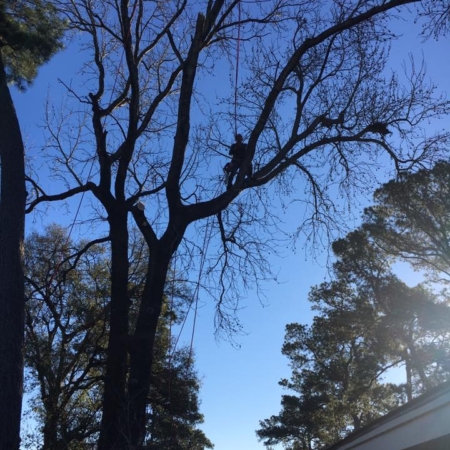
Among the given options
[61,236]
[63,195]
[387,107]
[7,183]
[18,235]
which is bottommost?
[18,235]

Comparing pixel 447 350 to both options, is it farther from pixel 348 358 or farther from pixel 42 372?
pixel 42 372

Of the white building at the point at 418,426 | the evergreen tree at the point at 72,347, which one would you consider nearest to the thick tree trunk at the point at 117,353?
the white building at the point at 418,426

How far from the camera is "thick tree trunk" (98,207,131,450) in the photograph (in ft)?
21.7

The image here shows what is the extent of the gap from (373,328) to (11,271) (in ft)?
60.2

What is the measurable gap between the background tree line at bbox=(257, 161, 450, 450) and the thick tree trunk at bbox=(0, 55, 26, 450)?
10.6 m

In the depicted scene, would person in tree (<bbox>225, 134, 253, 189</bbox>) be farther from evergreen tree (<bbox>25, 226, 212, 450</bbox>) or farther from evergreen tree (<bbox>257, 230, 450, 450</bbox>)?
evergreen tree (<bbox>257, 230, 450, 450</bbox>)

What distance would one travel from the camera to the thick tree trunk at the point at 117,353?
6.62 m

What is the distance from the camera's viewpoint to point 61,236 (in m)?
18.0

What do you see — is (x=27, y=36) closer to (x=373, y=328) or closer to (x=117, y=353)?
(x=117, y=353)

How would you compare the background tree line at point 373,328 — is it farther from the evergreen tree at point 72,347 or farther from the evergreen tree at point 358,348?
the evergreen tree at point 72,347

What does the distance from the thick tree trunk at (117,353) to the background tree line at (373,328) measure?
9.50 meters

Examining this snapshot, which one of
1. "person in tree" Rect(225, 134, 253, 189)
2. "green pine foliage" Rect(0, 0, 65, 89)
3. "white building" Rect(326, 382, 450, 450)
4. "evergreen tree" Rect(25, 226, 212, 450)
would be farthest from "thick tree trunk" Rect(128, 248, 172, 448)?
"evergreen tree" Rect(25, 226, 212, 450)

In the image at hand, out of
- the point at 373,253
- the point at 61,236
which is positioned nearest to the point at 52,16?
the point at 61,236

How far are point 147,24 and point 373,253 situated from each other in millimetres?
13796
